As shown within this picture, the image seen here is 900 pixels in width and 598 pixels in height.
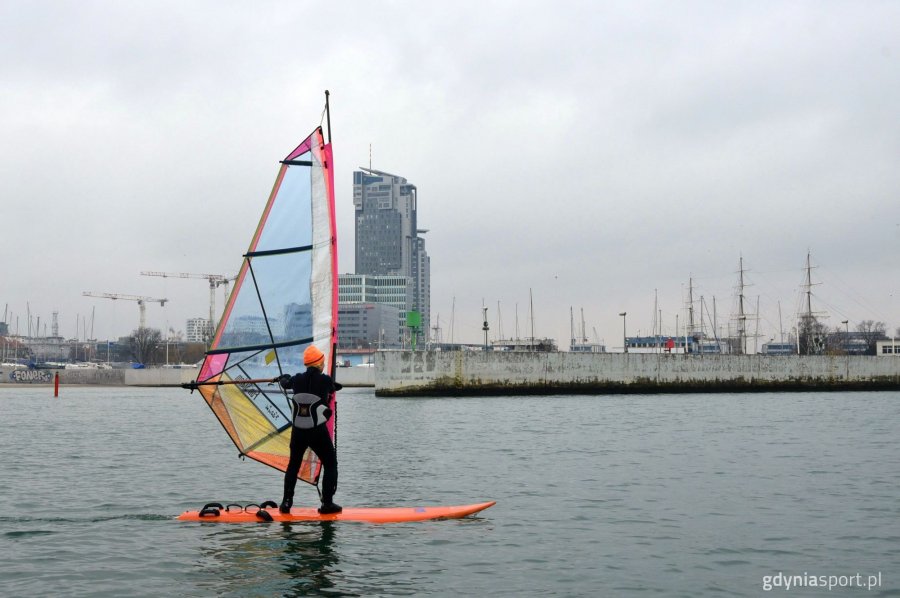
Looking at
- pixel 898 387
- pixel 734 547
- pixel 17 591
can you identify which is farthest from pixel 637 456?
pixel 898 387

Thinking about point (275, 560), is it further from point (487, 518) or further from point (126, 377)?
point (126, 377)

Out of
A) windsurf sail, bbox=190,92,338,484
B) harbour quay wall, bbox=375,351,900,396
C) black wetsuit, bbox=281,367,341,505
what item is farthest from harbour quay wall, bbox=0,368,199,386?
black wetsuit, bbox=281,367,341,505

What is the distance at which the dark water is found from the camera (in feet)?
31.2

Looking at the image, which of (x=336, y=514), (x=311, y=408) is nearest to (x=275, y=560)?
(x=311, y=408)

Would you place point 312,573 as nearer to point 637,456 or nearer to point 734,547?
point 734,547

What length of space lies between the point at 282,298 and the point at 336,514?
10.1 feet

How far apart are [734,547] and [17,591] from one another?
810cm

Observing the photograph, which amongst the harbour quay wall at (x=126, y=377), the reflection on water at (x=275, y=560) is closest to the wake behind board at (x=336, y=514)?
the reflection on water at (x=275, y=560)

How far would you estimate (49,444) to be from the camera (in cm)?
2538

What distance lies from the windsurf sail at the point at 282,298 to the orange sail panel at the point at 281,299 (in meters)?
0.01

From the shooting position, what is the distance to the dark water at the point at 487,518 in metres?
9.51

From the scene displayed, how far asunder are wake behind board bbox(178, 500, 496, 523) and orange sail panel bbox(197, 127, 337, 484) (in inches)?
21.9

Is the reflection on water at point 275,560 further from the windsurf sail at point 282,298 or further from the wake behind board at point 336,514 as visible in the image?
the windsurf sail at point 282,298

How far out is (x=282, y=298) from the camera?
1225 cm
